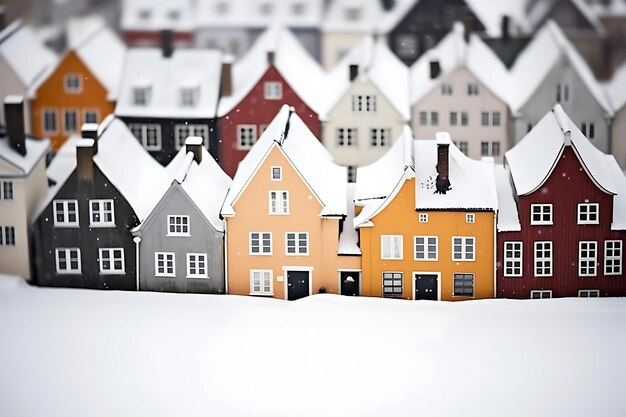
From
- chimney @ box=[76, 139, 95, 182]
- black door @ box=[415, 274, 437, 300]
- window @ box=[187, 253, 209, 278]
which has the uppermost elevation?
chimney @ box=[76, 139, 95, 182]

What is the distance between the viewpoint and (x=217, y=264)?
132 ft

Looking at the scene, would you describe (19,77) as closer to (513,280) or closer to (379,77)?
(379,77)

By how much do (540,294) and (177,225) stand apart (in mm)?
13813

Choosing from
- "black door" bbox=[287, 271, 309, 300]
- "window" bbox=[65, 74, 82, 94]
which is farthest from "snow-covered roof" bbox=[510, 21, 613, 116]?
"window" bbox=[65, 74, 82, 94]

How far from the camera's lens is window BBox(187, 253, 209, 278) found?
40.2 m

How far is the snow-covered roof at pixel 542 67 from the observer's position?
174 ft

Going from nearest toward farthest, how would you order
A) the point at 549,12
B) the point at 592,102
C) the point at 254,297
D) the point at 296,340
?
the point at 296,340
the point at 254,297
the point at 592,102
the point at 549,12

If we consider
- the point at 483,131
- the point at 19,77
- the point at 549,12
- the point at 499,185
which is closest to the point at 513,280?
the point at 499,185

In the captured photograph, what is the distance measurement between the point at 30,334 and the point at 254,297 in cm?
821

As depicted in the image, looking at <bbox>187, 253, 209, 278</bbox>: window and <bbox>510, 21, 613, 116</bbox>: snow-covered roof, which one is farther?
<bbox>510, 21, 613, 116</bbox>: snow-covered roof

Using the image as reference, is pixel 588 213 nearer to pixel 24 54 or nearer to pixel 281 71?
pixel 281 71

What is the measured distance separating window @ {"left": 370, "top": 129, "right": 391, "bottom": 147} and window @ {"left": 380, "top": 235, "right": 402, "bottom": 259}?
13.3 m

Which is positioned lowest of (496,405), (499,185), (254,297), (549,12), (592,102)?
(496,405)

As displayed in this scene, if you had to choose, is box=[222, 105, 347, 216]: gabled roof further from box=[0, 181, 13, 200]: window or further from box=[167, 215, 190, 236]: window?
box=[0, 181, 13, 200]: window
